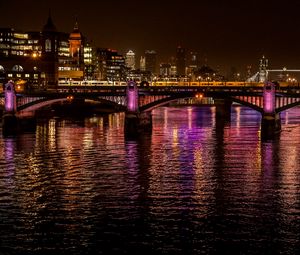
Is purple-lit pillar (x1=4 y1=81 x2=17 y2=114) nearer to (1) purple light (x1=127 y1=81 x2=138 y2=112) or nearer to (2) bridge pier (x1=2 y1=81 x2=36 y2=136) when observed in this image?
(2) bridge pier (x1=2 y1=81 x2=36 y2=136)

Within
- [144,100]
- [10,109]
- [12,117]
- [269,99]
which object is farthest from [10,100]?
[269,99]

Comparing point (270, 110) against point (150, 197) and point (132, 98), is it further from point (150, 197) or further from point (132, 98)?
point (150, 197)

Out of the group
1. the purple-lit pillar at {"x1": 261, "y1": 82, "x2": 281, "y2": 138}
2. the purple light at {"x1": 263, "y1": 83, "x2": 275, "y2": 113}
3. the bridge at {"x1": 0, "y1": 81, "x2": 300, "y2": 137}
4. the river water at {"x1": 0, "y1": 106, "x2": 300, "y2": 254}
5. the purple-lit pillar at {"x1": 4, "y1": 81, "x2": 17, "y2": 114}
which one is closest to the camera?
the river water at {"x1": 0, "y1": 106, "x2": 300, "y2": 254}

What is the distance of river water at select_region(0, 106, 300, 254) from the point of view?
32688 mm

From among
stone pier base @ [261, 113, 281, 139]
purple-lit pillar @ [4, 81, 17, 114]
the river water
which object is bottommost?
the river water

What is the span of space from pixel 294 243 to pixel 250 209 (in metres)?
6.54

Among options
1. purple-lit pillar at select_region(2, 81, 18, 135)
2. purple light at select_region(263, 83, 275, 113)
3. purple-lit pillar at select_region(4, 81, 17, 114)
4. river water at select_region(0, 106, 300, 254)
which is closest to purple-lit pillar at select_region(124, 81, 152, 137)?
river water at select_region(0, 106, 300, 254)

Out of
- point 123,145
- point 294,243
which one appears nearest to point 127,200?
point 294,243

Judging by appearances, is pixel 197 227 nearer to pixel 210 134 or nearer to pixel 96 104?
pixel 210 134

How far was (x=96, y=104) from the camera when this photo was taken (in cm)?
15100

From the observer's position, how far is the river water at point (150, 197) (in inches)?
1287

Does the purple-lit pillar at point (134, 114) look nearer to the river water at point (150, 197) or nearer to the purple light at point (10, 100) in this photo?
the river water at point (150, 197)

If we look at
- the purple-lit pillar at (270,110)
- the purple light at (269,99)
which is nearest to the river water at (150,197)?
the purple-lit pillar at (270,110)

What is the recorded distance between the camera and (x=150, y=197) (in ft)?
138
